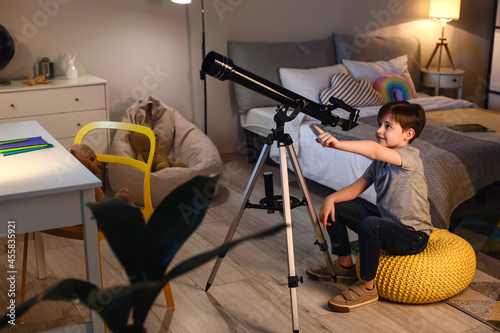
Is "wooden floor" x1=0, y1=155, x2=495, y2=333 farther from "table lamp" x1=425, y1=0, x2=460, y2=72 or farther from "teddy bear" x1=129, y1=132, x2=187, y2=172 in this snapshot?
"table lamp" x1=425, y1=0, x2=460, y2=72

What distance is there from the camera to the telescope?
79.0 inches

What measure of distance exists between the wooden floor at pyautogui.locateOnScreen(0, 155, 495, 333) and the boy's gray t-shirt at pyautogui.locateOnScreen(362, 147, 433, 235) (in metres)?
0.37

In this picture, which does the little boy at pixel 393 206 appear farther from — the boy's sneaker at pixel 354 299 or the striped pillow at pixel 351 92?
the striped pillow at pixel 351 92

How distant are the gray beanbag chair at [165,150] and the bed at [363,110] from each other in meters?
0.53

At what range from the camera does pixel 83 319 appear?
2.29m

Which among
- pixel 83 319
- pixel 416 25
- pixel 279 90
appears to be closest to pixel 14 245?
pixel 83 319

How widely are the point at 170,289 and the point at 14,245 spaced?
98 centimetres

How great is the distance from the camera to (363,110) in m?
4.15

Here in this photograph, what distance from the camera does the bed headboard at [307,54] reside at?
4434 mm

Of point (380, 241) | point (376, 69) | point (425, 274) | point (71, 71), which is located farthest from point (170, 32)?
point (425, 274)

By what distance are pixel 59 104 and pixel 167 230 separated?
2.94 m

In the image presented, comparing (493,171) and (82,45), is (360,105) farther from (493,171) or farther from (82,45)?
(82,45)

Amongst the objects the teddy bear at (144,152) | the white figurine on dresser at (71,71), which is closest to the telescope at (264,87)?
the teddy bear at (144,152)

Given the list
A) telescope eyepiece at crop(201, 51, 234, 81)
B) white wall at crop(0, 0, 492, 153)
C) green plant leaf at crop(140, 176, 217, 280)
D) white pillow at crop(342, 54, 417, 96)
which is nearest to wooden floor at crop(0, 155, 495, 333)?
telescope eyepiece at crop(201, 51, 234, 81)
